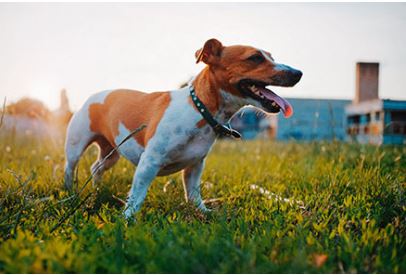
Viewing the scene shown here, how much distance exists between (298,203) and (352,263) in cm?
124

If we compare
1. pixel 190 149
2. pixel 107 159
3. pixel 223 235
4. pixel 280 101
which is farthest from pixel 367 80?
pixel 223 235

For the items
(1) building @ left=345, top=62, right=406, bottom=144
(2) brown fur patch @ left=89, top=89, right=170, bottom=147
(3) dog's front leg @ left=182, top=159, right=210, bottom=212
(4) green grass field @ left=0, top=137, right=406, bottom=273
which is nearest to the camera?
(4) green grass field @ left=0, top=137, right=406, bottom=273

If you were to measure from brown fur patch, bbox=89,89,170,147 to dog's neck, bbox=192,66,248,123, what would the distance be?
378 mm

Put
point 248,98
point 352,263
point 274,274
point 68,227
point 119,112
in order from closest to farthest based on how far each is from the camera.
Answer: point 274,274
point 352,263
point 68,227
point 248,98
point 119,112

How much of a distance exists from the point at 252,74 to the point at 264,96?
7.8 inches

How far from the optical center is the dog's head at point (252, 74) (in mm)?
2929

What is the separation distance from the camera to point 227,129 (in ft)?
10.2

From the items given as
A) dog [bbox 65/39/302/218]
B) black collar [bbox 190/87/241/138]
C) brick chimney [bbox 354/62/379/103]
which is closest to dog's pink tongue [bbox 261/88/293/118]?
dog [bbox 65/39/302/218]

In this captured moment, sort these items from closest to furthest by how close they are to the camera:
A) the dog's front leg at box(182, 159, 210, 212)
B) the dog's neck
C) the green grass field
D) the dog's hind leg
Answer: the green grass field
the dog's neck
the dog's front leg at box(182, 159, 210, 212)
the dog's hind leg

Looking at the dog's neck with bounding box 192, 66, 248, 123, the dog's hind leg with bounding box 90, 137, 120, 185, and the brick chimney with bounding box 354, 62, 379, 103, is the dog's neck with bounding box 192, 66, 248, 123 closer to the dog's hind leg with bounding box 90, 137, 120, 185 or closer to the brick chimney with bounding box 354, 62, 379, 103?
the dog's hind leg with bounding box 90, 137, 120, 185

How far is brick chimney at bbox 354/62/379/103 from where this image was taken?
39.6ft

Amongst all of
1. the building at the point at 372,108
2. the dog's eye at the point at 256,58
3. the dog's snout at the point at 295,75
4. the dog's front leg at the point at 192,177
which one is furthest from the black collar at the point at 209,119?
the building at the point at 372,108

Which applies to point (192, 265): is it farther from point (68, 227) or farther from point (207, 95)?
point (207, 95)

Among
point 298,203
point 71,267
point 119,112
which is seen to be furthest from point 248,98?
point 71,267
